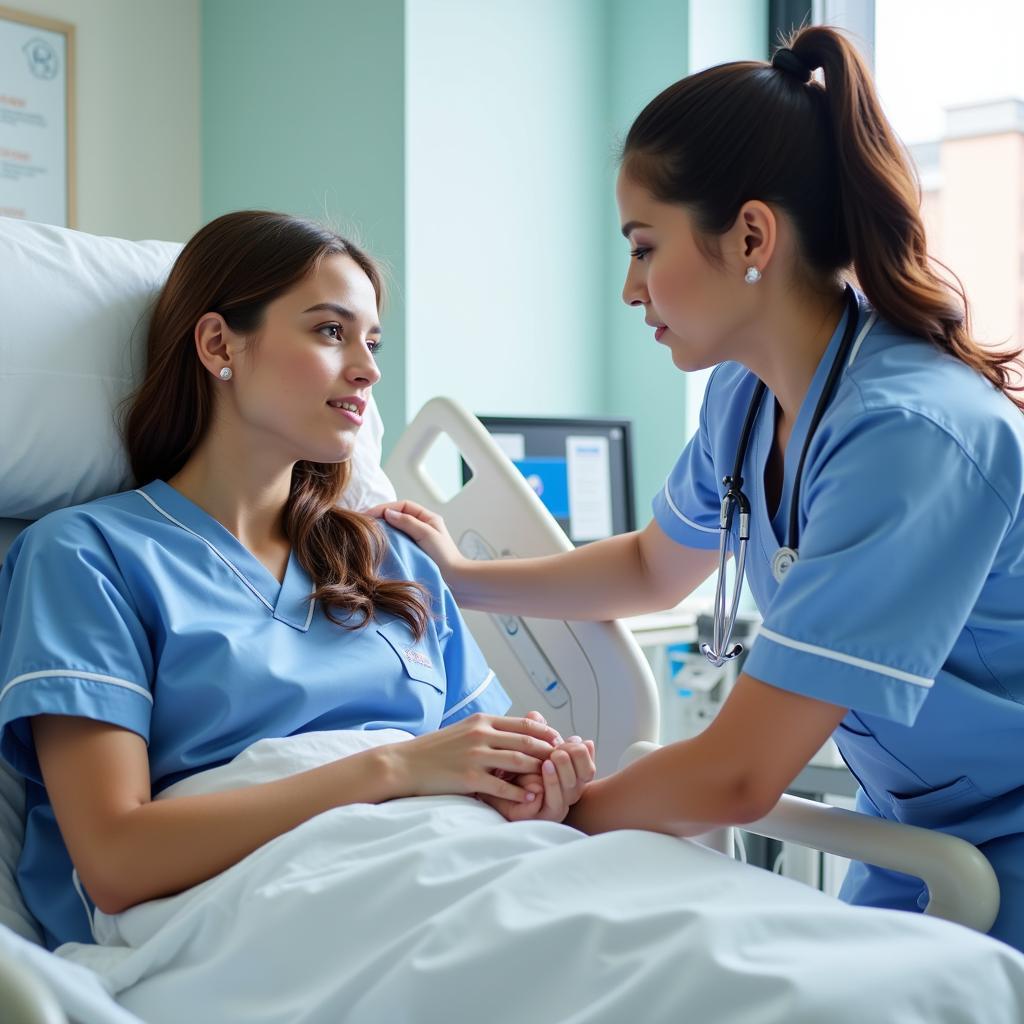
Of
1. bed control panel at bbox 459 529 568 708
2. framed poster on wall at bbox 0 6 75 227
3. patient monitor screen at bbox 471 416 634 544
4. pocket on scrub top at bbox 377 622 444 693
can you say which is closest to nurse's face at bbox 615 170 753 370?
pocket on scrub top at bbox 377 622 444 693

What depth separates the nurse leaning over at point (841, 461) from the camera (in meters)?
1.02

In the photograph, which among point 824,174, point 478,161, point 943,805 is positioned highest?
point 478,161

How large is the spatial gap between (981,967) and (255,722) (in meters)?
0.76

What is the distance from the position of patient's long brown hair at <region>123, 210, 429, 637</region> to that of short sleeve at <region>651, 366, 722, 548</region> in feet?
1.12

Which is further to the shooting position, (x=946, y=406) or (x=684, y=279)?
(x=684, y=279)

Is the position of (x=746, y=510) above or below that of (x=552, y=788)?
above

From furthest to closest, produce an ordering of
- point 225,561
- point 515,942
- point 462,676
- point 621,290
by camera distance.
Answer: point 621,290
point 462,676
point 225,561
point 515,942

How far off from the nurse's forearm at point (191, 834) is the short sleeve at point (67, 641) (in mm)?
111

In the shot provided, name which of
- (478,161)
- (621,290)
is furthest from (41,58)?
(621,290)

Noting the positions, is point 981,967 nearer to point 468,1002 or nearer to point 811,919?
point 811,919

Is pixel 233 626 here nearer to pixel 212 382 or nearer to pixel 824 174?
pixel 212 382

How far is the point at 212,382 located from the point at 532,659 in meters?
0.61

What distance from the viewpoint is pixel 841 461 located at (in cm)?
107

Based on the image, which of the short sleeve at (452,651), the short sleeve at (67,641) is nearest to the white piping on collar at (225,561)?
the short sleeve at (67,641)
